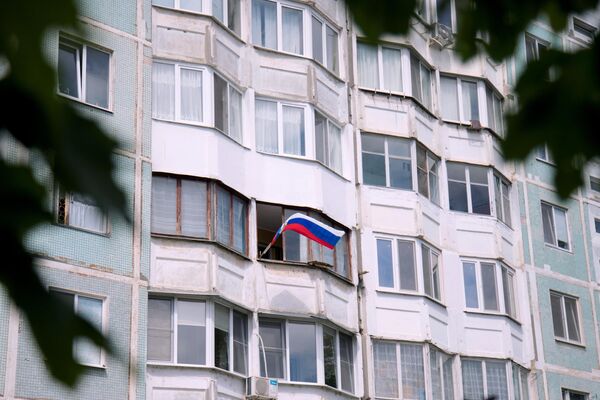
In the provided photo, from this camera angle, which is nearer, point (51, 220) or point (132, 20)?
point (51, 220)

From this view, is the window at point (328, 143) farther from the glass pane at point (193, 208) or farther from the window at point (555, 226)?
the window at point (555, 226)

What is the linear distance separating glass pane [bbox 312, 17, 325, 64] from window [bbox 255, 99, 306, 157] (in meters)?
1.78

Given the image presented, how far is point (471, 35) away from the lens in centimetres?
437

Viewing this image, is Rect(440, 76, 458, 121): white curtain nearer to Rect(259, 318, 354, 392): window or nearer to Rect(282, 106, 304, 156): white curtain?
Rect(282, 106, 304, 156): white curtain

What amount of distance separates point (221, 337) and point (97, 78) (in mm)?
5553

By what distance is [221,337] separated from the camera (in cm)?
2450

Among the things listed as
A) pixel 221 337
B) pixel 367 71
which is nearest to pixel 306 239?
pixel 221 337

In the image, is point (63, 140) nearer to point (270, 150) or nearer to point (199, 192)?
point (199, 192)

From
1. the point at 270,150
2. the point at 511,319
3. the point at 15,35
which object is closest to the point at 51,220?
the point at 15,35

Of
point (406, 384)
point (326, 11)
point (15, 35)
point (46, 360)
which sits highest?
point (326, 11)

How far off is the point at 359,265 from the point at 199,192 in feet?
17.0

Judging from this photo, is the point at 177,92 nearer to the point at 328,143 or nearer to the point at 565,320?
the point at 328,143

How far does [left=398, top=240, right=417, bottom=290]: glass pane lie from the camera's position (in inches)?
1153

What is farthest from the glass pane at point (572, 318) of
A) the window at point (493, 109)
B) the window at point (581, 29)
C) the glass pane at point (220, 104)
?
the window at point (581, 29)
